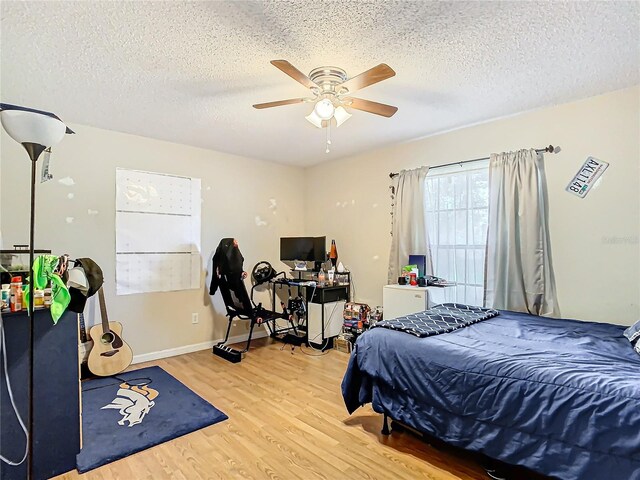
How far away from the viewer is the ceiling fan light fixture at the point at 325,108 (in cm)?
226

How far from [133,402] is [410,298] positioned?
2.63 meters

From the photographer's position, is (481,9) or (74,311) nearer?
(481,9)

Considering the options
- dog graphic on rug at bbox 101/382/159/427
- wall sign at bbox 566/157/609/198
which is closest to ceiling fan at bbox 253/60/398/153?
wall sign at bbox 566/157/609/198

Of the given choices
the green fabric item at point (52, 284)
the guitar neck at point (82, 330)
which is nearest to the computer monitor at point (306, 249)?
the guitar neck at point (82, 330)

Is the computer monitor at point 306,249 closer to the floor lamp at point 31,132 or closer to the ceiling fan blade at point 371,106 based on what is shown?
the ceiling fan blade at point 371,106

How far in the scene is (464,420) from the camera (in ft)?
6.08

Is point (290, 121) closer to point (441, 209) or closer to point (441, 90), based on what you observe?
point (441, 90)

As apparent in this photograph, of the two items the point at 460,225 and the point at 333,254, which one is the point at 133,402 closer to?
the point at 333,254

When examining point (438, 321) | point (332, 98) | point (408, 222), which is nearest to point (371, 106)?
point (332, 98)

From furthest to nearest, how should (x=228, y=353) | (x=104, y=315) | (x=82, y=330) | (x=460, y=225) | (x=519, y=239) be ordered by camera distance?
(x=228, y=353) → (x=460, y=225) → (x=104, y=315) → (x=82, y=330) → (x=519, y=239)

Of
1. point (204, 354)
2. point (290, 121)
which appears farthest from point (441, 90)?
point (204, 354)

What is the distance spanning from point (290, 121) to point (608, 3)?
2352 millimetres

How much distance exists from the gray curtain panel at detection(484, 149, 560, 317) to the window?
0.67 ft

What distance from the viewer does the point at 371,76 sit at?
1971 millimetres
